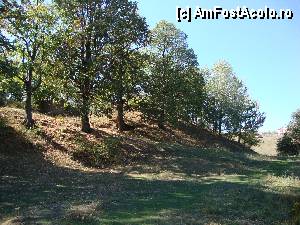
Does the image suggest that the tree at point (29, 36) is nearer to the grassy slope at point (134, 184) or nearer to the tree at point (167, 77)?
the grassy slope at point (134, 184)

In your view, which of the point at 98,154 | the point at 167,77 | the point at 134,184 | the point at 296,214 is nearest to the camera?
the point at 296,214

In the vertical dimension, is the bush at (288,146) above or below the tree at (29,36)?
below

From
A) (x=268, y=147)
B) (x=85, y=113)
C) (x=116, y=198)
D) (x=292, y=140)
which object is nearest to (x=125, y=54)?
→ (x=85, y=113)

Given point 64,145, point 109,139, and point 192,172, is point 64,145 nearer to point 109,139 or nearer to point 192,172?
point 109,139

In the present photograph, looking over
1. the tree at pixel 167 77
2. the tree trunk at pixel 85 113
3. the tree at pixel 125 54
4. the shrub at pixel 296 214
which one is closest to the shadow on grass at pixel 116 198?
the shrub at pixel 296 214

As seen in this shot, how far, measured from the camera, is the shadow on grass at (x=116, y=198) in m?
17.1

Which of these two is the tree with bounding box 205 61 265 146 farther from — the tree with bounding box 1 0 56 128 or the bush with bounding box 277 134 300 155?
the tree with bounding box 1 0 56 128

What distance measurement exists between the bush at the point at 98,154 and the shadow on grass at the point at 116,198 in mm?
3385

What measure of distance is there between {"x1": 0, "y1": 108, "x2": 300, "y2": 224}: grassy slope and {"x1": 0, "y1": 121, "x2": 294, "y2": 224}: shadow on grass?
0.04 meters

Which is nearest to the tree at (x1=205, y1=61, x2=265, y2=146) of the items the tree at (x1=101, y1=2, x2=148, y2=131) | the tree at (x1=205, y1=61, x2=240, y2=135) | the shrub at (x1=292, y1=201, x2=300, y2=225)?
the tree at (x1=205, y1=61, x2=240, y2=135)

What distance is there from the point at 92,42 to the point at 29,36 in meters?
6.76

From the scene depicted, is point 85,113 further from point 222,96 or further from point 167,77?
point 222,96

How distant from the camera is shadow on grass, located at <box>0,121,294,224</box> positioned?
1709cm

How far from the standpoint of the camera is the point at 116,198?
20.9m
